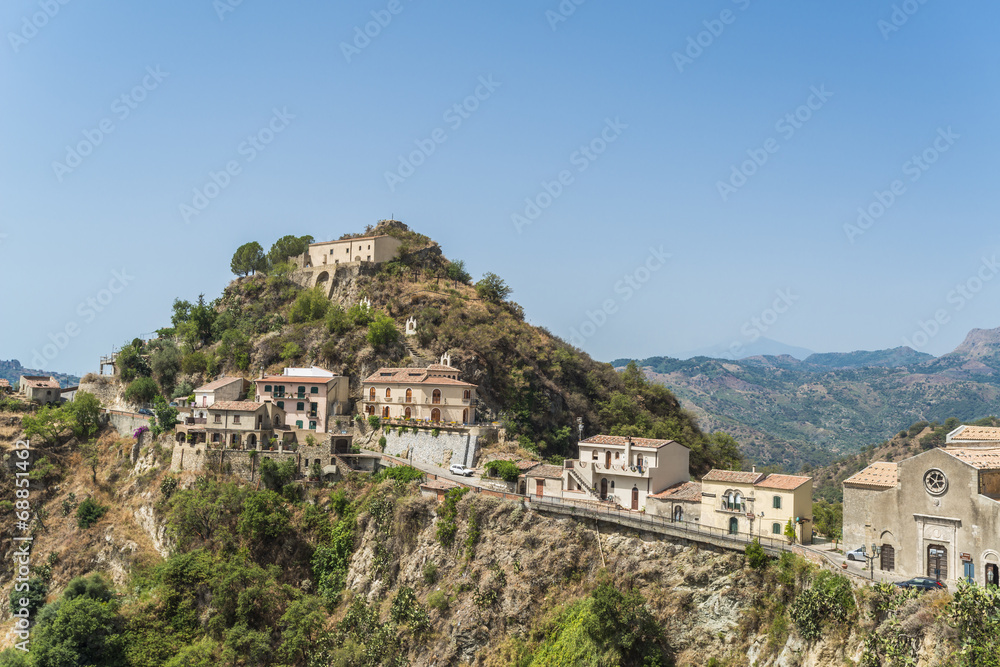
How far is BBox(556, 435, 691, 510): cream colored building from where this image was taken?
5497 cm

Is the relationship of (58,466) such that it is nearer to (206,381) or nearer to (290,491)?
(206,381)

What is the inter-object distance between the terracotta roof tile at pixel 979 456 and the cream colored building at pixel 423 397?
4050cm

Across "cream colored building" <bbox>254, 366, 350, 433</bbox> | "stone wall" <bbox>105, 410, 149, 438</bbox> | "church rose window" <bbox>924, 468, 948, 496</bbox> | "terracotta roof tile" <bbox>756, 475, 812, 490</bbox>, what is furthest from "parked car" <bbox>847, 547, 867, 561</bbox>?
"stone wall" <bbox>105, 410, 149, 438</bbox>

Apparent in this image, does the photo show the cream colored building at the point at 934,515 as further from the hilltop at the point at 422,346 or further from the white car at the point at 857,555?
the hilltop at the point at 422,346

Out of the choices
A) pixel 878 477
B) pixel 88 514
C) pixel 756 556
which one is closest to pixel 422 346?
pixel 88 514

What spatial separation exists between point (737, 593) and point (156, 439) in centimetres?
5712

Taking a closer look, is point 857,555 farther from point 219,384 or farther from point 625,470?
point 219,384

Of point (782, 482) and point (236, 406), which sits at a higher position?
point (236, 406)

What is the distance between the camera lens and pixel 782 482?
45.8 meters

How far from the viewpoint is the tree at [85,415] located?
82.8 meters

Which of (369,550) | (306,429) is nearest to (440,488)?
(369,550)

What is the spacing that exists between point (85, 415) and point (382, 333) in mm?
33600

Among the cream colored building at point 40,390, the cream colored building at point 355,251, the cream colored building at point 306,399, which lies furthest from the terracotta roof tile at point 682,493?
the cream colored building at point 40,390

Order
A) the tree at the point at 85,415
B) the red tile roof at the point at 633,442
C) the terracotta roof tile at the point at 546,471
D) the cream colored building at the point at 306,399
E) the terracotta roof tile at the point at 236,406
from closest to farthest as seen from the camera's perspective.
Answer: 1. the red tile roof at the point at 633,442
2. the terracotta roof tile at the point at 546,471
3. the terracotta roof tile at the point at 236,406
4. the cream colored building at the point at 306,399
5. the tree at the point at 85,415
